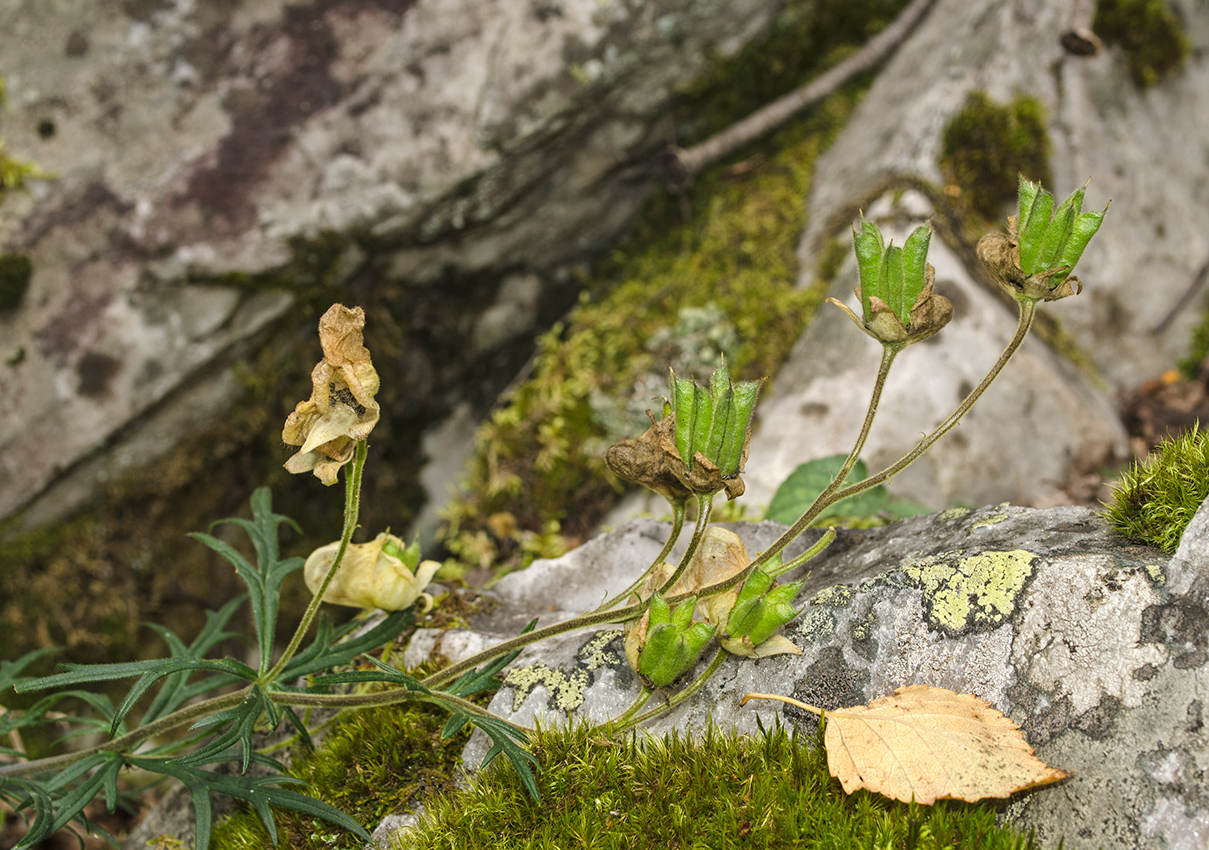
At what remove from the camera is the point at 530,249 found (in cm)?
458

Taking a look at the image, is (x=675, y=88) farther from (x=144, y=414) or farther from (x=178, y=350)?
(x=144, y=414)

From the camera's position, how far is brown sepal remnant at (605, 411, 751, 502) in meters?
1.71

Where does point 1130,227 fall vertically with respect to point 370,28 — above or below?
below

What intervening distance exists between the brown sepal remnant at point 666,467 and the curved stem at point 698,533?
0.03m

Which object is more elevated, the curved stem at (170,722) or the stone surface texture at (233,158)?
the stone surface texture at (233,158)

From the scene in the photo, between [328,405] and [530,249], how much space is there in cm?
305

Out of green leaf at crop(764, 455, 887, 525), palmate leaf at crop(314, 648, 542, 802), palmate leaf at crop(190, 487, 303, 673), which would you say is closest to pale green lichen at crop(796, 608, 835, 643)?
palmate leaf at crop(314, 648, 542, 802)

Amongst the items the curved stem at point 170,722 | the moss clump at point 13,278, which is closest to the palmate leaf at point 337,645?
the curved stem at point 170,722

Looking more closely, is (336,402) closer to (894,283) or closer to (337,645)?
(337,645)

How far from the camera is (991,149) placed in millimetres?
4188

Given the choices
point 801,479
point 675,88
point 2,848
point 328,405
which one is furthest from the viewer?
point 675,88

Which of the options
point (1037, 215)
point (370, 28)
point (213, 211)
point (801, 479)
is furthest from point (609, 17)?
point (1037, 215)

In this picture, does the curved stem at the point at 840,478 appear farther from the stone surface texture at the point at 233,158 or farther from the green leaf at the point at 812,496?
the stone surface texture at the point at 233,158

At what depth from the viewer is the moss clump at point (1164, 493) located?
174cm
